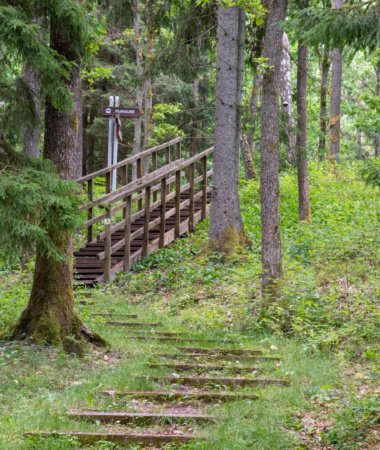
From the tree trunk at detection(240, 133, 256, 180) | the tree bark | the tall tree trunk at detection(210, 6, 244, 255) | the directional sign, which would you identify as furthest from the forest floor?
the tree trunk at detection(240, 133, 256, 180)

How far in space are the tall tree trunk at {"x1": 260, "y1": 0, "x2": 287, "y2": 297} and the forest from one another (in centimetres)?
2

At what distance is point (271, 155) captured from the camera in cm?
974

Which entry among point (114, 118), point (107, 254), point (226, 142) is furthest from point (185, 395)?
point (114, 118)

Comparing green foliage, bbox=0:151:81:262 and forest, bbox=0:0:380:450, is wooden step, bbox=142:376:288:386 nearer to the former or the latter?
forest, bbox=0:0:380:450

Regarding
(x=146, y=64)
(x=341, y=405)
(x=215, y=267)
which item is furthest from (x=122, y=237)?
(x=341, y=405)

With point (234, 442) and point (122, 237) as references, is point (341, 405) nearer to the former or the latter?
point (234, 442)

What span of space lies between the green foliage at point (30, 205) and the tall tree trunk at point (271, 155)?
353 centimetres

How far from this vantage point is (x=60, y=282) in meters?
8.00

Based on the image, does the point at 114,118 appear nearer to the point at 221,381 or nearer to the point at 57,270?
the point at 57,270

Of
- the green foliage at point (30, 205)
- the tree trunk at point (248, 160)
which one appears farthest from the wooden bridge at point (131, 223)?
the green foliage at point (30, 205)

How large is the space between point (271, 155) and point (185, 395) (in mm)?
4626

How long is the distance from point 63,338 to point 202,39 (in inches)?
399

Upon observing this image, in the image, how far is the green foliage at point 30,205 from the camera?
6.24m

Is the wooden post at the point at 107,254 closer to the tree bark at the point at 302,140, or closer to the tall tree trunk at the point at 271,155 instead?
the tall tree trunk at the point at 271,155
